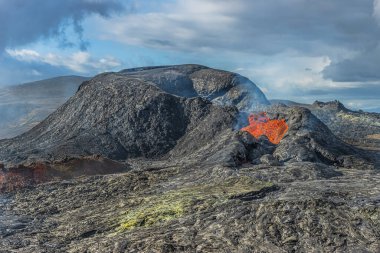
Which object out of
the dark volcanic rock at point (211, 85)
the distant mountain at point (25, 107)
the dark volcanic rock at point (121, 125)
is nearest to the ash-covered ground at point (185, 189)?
the dark volcanic rock at point (121, 125)

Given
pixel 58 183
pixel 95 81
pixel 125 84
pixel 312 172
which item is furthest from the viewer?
pixel 95 81

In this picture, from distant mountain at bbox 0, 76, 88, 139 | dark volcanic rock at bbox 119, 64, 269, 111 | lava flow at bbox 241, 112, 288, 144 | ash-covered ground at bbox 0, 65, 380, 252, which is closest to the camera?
ash-covered ground at bbox 0, 65, 380, 252

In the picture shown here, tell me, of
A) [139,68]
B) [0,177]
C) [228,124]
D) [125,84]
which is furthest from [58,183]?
[139,68]

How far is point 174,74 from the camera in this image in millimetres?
60312

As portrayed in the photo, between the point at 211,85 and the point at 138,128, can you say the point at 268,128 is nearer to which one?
the point at 138,128

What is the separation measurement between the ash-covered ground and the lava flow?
914 millimetres

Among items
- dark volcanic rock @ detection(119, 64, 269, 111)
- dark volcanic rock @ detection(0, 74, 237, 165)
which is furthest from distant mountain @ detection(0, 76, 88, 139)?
dark volcanic rock @ detection(0, 74, 237, 165)

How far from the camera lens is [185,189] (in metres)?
19.2

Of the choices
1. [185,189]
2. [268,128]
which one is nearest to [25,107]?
[268,128]

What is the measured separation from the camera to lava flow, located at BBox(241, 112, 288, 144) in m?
36.9

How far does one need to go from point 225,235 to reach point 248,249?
0.94 meters

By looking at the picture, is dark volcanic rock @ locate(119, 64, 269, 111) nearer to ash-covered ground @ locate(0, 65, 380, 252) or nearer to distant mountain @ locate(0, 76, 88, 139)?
ash-covered ground @ locate(0, 65, 380, 252)

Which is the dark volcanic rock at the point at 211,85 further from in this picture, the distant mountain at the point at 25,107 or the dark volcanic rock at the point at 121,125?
the distant mountain at the point at 25,107

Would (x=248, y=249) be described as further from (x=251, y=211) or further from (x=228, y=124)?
(x=228, y=124)
